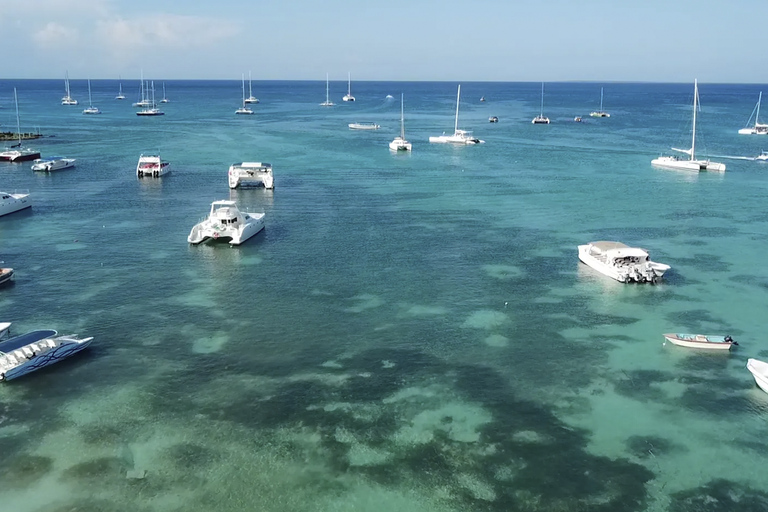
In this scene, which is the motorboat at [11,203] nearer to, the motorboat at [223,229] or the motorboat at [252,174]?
the motorboat at [223,229]

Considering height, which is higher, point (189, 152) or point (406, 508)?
point (189, 152)

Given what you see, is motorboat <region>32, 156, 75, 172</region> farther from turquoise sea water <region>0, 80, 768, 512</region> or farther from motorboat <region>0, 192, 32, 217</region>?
motorboat <region>0, 192, 32, 217</region>

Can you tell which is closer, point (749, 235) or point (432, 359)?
point (432, 359)

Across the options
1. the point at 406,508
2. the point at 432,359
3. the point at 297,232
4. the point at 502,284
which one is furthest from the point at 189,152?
the point at 406,508

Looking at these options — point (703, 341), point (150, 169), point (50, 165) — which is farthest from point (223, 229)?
point (50, 165)

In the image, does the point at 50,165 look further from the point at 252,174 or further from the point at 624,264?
the point at 624,264

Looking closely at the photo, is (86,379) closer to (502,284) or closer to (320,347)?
(320,347)

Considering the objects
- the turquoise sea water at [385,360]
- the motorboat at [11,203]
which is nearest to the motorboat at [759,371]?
the turquoise sea water at [385,360]
